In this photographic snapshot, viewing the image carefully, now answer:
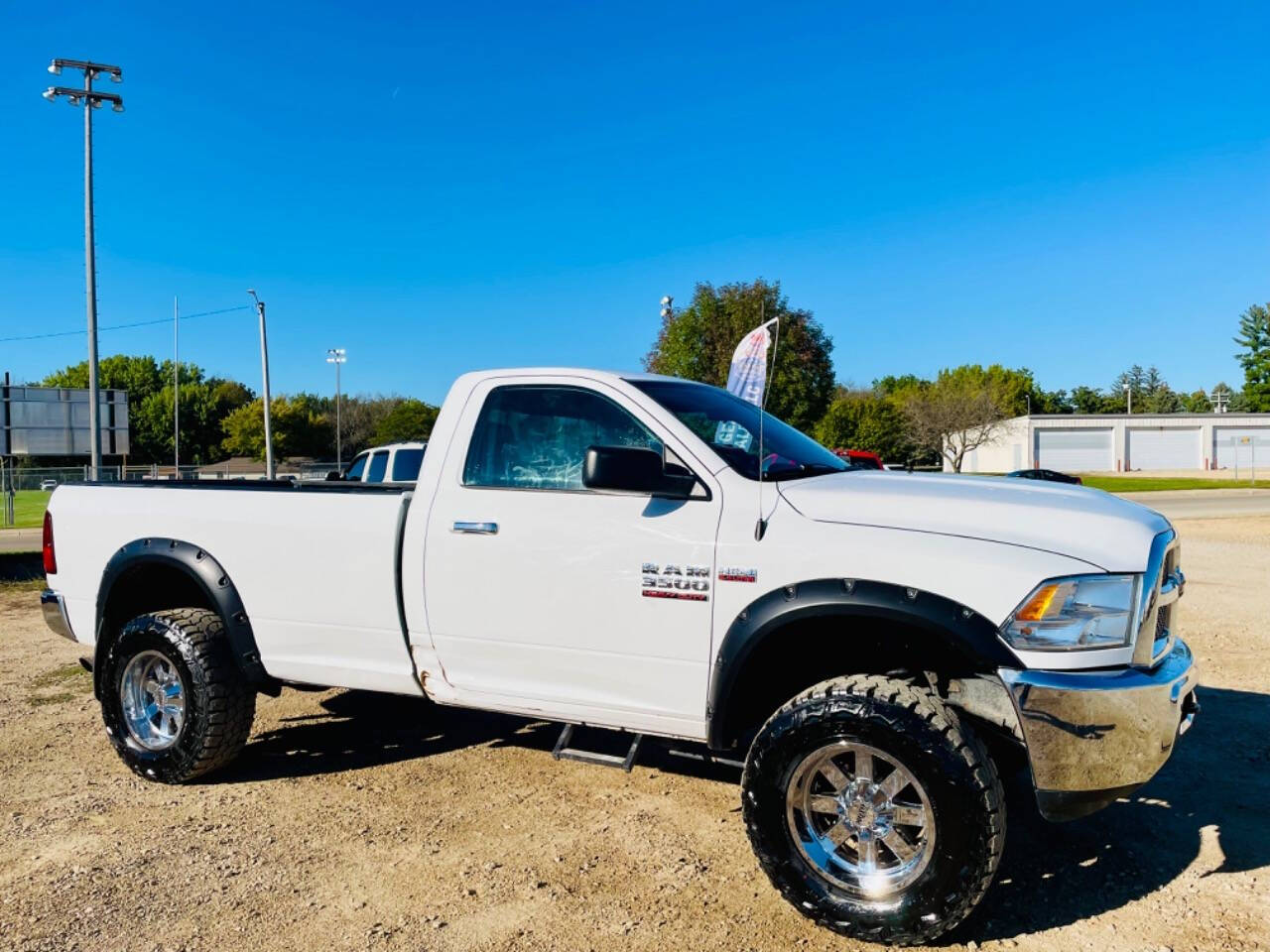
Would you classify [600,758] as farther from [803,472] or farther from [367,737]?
[367,737]

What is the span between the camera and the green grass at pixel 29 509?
26706 millimetres

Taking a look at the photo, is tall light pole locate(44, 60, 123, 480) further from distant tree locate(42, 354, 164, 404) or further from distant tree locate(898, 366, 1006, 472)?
distant tree locate(42, 354, 164, 404)

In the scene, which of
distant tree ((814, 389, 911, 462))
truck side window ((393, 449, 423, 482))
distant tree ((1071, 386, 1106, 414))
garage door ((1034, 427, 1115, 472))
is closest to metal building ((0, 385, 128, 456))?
truck side window ((393, 449, 423, 482))

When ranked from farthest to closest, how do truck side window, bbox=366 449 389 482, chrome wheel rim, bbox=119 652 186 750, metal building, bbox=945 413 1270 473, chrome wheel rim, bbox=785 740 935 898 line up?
metal building, bbox=945 413 1270 473 < truck side window, bbox=366 449 389 482 < chrome wheel rim, bbox=119 652 186 750 < chrome wheel rim, bbox=785 740 935 898

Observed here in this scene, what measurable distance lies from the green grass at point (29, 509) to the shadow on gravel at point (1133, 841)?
2000cm

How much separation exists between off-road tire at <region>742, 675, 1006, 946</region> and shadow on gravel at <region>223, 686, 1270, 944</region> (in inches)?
9.0

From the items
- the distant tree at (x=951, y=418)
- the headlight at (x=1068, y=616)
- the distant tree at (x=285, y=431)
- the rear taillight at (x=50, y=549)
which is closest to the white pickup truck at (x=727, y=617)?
the headlight at (x=1068, y=616)

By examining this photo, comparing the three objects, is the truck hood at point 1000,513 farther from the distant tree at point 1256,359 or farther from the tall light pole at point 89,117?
the distant tree at point 1256,359

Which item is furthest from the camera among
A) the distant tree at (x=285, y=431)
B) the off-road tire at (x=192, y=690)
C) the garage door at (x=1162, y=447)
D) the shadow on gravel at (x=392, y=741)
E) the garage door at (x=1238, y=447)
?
the distant tree at (x=285, y=431)

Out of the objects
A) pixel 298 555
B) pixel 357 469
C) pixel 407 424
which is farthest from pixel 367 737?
pixel 407 424

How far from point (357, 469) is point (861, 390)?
91398 mm

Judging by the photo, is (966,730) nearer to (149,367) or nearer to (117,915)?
(117,915)

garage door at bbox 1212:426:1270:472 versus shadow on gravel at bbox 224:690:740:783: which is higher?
garage door at bbox 1212:426:1270:472

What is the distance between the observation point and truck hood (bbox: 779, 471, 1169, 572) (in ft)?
9.97
